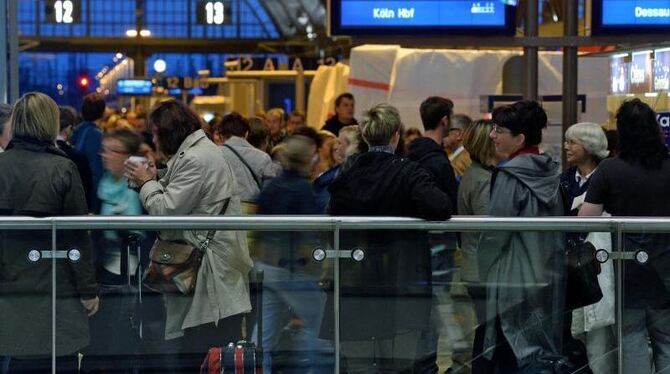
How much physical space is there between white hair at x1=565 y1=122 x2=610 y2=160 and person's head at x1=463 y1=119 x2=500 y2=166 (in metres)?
0.54

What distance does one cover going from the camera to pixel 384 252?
23.7 feet

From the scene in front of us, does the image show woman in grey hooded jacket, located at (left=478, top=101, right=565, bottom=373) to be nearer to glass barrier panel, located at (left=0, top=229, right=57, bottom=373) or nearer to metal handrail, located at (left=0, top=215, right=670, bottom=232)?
metal handrail, located at (left=0, top=215, right=670, bottom=232)

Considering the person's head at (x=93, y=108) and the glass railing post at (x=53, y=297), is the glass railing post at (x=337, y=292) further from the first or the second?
the person's head at (x=93, y=108)

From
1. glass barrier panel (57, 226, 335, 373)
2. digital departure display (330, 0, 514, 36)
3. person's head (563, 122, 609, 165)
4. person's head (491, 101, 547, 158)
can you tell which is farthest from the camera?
digital departure display (330, 0, 514, 36)

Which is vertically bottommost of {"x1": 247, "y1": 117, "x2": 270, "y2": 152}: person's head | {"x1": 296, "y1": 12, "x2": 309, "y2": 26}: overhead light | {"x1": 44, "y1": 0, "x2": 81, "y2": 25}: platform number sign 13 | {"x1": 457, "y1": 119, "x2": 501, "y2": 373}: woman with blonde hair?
{"x1": 457, "y1": 119, "x2": 501, "y2": 373}: woman with blonde hair

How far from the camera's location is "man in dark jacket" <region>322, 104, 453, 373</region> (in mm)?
7176

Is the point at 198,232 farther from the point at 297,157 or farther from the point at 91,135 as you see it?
the point at 91,135

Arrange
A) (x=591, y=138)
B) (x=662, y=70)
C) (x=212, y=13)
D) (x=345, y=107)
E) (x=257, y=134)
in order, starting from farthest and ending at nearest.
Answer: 1. (x=212, y=13)
2. (x=345, y=107)
3. (x=257, y=134)
4. (x=662, y=70)
5. (x=591, y=138)

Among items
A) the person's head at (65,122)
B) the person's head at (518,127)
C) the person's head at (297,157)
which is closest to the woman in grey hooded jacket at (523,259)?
the person's head at (518,127)

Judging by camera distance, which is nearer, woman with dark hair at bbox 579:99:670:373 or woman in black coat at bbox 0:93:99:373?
woman in black coat at bbox 0:93:99:373

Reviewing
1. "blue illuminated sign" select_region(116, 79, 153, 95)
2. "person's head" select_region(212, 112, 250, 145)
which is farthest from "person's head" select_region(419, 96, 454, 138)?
"blue illuminated sign" select_region(116, 79, 153, 95)

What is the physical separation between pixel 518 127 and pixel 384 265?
3.22 ft

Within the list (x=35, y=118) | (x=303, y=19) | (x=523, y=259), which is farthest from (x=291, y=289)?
(x=303, y=19)

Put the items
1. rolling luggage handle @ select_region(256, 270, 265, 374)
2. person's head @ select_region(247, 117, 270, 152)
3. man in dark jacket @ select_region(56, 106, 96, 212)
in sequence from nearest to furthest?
rolling luggage handle @ select_region(256, 270, 265, 374)
man in dark jacket @ select_region(56, 106, 96, 212)
person's head @ select_region(247, 117, 270, 152)
